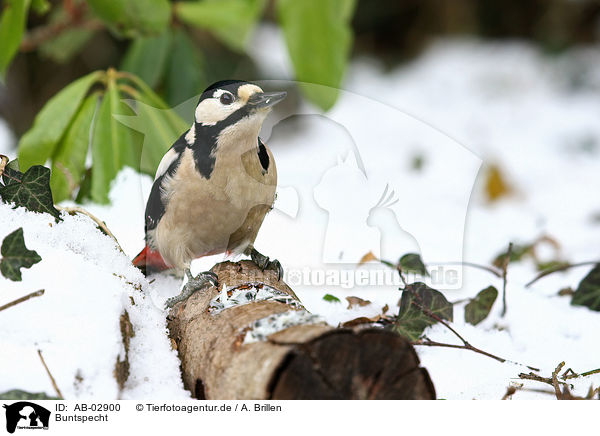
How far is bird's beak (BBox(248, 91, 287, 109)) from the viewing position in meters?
0.83

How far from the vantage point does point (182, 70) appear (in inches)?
72.2

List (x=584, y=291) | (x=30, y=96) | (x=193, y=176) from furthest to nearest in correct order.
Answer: (x=30, y=96) → (x=584, y=291) → (x=193, y=176)

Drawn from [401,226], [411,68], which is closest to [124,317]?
[401,226]

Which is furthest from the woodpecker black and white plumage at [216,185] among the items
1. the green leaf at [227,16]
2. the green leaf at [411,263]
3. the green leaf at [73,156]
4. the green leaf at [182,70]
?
the green leaf at [182,70]

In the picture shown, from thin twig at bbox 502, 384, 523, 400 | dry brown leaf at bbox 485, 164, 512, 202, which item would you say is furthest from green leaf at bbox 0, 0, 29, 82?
dry brown leaf at bbox 485, 164, 512, 202

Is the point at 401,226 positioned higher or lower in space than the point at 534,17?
lower

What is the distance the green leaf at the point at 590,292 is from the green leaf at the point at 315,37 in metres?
0.61

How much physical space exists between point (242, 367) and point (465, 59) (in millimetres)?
3554

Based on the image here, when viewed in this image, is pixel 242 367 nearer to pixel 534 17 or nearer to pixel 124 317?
pixel 124 317

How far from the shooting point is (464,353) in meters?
0.97

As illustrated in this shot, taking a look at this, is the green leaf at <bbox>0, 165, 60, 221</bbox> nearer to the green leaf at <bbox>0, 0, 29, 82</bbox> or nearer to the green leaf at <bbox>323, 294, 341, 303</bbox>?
the green leaf at <bbox>323, 294, 341, 303</bbox>

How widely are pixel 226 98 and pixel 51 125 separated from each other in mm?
554

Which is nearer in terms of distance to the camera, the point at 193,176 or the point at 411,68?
the point at 193,176

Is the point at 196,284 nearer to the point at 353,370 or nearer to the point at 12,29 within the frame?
the point at 353,370
